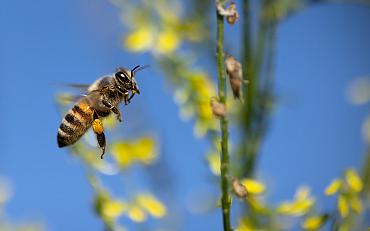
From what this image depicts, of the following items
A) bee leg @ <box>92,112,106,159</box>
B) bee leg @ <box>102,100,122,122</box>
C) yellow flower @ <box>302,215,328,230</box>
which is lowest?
yellow flower @ <box>302,215,328,230</box>

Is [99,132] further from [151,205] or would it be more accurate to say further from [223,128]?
[223,128]

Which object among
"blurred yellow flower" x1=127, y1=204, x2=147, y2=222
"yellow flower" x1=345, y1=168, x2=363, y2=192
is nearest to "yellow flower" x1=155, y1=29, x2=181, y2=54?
"blurred yellow flower" x1=127, y1=204, x2=147, y2=222

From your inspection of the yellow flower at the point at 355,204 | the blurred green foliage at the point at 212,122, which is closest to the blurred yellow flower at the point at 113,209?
the blurred green foliage at the point at 212,122

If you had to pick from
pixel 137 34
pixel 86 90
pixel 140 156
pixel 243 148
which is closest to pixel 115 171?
pixel 140 156

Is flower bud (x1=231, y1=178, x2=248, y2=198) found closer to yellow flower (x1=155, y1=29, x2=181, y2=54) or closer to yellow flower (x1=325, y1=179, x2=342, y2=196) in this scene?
yellow flower (x1=325, y1=179, x2=342, y2=196)

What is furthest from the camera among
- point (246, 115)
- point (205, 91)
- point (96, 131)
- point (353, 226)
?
point (205, 91)

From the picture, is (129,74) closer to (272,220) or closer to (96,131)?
(96,131)

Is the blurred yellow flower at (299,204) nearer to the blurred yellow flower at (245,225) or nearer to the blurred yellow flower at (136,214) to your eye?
the blurred yellow flower at (245,225)
